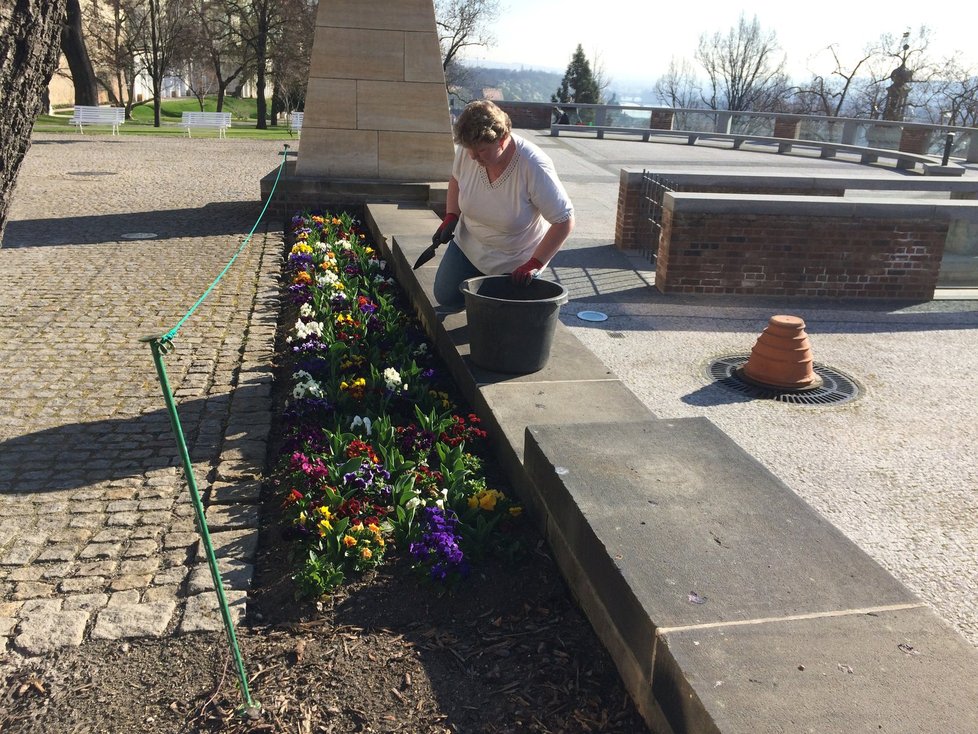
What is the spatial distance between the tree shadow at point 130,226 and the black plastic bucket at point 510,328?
683cm

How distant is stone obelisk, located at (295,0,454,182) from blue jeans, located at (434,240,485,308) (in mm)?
6294

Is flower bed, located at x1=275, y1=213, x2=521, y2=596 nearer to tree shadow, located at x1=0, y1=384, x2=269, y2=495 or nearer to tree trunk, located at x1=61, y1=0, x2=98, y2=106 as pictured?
tree shadow, located at x1=0, y1=384, x2=269, y2=495

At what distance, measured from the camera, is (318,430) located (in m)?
4.37

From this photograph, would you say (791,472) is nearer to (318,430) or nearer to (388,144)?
(318,430)

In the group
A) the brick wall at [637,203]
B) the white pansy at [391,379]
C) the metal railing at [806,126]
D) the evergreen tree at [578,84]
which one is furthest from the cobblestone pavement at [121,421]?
the evergreen tree at [578,84]

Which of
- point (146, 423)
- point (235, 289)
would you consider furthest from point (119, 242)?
point (146, 423)

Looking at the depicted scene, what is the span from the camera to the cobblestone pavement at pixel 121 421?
324cm

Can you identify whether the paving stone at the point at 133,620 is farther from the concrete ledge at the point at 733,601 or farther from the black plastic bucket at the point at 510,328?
the black plastic bucket at the point at 510,328

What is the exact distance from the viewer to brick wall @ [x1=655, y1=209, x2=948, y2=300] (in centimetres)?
827

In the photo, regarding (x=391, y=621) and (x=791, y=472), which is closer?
(x=391, y=621)

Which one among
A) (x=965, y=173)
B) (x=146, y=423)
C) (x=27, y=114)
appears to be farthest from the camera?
(x=965, y=173)

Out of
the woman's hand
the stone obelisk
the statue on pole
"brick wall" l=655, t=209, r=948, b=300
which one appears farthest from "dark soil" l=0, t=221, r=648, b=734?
the statue on pole

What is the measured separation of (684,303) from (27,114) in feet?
22.1

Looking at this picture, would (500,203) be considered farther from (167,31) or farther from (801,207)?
(167,31)
